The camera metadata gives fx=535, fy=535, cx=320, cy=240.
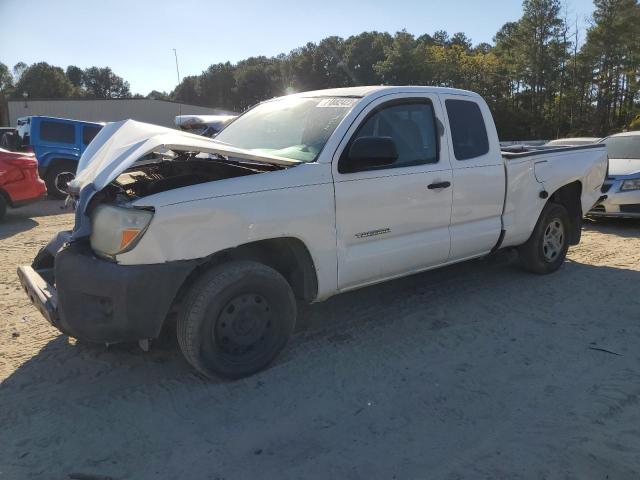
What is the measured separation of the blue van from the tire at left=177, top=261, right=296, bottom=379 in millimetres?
11456

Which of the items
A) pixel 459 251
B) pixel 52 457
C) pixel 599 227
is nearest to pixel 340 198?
pixel 459 251

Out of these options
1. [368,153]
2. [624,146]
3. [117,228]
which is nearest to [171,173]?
[117,228]

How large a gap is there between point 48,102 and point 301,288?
40.5 metres

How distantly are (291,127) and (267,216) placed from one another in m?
1.17

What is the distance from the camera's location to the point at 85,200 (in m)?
3.26

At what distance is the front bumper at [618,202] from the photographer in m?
8.15

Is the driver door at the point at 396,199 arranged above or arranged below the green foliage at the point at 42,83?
below

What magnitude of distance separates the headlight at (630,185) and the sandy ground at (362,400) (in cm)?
395

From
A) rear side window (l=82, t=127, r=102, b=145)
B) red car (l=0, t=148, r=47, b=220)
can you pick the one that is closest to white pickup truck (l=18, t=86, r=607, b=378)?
red car (l=0, t=148, r=47, b=220)

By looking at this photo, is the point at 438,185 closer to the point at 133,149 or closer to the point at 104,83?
the point at 133,149

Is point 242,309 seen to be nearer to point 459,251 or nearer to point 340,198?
point 340,198

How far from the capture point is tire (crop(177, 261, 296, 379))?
3271 mm

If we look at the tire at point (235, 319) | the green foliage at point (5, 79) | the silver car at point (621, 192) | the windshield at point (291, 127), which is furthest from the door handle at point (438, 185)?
the green foliage at point (5, 79)

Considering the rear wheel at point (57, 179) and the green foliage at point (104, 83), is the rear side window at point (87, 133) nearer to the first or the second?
the rear wheel at point (57, 179)
